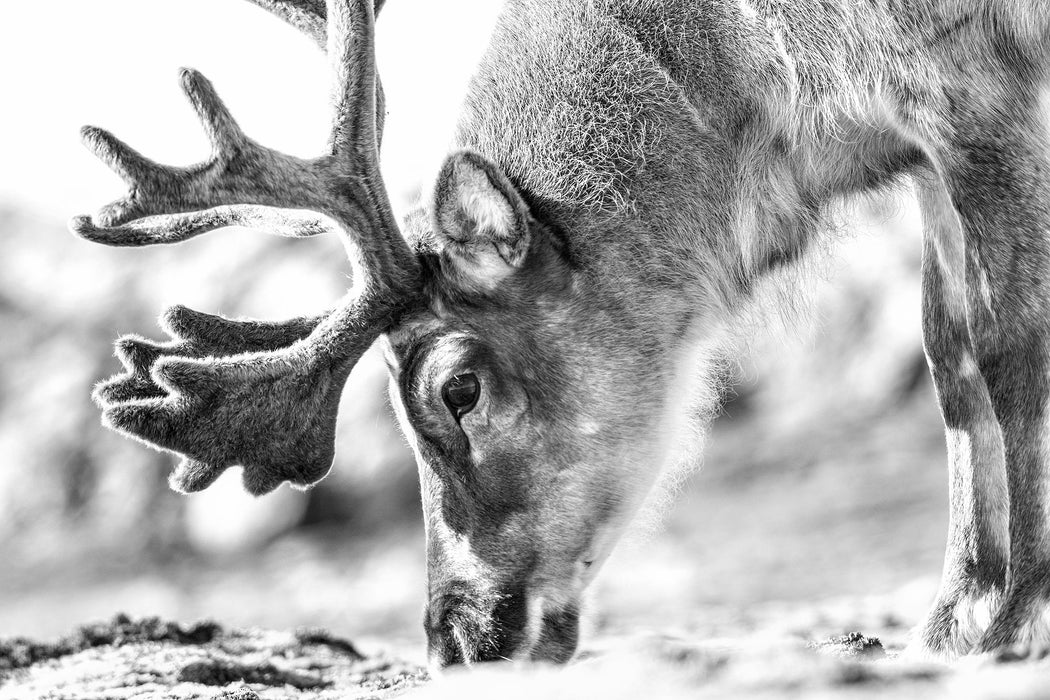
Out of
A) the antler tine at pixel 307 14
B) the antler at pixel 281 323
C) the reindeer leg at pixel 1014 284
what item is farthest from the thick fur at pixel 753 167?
the antler tine at pixel 307 14

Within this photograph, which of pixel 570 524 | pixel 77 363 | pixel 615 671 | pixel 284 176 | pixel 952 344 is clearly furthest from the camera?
pixel 77 363

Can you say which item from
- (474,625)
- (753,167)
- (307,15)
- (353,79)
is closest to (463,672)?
(474,625)

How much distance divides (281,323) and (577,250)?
3.78 ft

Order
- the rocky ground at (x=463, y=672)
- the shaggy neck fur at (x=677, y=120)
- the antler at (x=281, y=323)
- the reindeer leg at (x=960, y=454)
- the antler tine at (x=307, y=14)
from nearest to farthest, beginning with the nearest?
the rocky ground at (x=463, y=672)
the antler at (x=281, y=323)
the shaggy neck fur at (x=677, y=120)
the reindeer leg at (x=960, y=454)
the antler tine at (x=307, y=14)

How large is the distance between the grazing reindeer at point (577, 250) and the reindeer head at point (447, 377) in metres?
0.01

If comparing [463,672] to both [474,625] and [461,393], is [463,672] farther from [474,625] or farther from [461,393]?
[461,393]

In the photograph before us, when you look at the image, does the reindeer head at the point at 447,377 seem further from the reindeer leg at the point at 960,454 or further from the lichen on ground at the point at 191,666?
the reindeer leg at the point at 960,454

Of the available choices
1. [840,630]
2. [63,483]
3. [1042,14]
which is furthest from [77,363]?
[1042,14]

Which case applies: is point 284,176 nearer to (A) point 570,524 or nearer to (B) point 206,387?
(B) point 206,387

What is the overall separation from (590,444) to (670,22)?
1.64 m

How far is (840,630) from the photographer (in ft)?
19.6

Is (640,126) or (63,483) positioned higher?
(640,126)

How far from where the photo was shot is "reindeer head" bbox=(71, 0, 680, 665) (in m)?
4.36

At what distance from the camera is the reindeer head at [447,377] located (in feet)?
14.3
